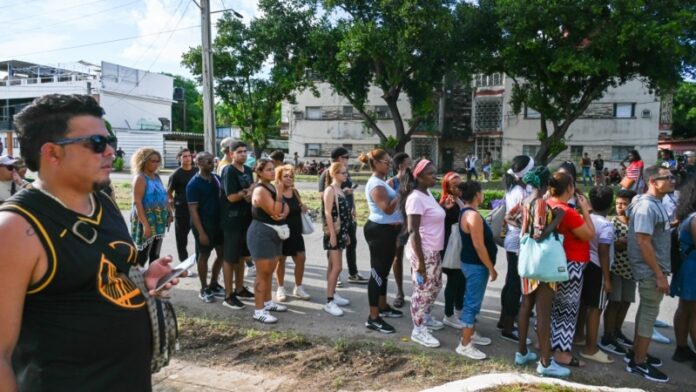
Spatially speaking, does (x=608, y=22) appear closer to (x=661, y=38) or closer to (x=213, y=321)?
(x=661, y=38)

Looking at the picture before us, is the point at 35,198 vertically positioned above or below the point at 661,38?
below

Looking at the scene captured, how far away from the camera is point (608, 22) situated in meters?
18.0

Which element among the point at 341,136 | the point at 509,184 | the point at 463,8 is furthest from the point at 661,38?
the point at 341,136

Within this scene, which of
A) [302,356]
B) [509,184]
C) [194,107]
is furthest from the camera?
[194,107]

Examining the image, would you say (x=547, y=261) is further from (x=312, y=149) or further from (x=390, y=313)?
(x=312, y=149)

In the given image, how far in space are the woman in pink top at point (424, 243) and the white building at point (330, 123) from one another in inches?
1234

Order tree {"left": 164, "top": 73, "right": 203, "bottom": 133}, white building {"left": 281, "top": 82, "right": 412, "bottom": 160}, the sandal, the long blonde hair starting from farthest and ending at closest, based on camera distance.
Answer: tree {"left": 164, "top": 73, "right": 203, "bottom": 133} < white building {"left": 281, "top": 82, "right": 412, "bottom": 160} < the sandal < the long blonde hair

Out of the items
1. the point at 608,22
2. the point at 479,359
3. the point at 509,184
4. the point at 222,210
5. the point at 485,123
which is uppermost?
the point at 608,22

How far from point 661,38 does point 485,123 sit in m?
17.6

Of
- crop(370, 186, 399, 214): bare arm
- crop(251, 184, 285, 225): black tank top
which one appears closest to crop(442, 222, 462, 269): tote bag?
crop(370, 186, 399, 214): bare arm

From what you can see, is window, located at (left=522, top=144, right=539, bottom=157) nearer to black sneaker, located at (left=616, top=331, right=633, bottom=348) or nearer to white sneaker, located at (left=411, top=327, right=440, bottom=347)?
black sneaker, located at (left=616, top=331, right=633, bottom=348)

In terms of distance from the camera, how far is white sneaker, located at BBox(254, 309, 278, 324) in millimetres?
5151

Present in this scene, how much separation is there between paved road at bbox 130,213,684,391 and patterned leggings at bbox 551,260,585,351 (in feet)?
0.95

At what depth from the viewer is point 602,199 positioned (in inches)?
176
